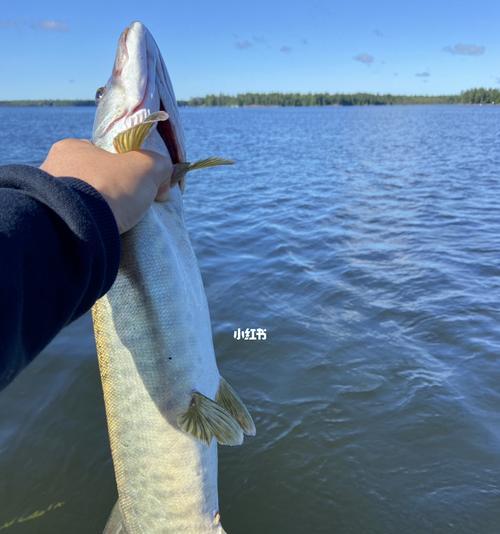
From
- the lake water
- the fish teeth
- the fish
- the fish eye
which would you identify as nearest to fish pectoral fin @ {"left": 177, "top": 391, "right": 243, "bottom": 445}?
the fish

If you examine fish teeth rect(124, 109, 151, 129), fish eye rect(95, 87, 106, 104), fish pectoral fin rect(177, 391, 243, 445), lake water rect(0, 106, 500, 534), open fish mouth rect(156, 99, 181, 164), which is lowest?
lake water rect(0, 106, 500, 534)

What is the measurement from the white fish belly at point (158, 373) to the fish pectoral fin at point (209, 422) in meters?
0.06

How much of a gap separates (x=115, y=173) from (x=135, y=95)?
78 cm

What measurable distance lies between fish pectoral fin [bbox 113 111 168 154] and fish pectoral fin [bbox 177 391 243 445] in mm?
1136

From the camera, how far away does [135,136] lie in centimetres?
203

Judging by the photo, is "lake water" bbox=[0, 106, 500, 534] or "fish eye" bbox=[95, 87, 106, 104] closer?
"fish eye" bbox=[95, 87, 106, 104]

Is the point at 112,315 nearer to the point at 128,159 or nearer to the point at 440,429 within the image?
the point at 128,159

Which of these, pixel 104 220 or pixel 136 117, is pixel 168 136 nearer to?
pixel 136 117

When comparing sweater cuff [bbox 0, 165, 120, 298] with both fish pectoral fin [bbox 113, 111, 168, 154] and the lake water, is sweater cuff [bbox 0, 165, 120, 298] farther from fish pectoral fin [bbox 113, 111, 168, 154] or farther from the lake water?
the lake water

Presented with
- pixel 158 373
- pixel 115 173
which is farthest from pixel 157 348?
pixel 115 173

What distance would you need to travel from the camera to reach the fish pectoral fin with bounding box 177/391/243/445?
238 centimetres

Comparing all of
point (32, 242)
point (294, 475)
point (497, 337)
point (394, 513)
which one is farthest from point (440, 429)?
point (32, 242)

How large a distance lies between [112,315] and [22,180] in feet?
3.48

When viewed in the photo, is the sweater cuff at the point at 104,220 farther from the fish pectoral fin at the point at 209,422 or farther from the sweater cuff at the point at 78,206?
the fish pectoral fin at the point at 209,422
